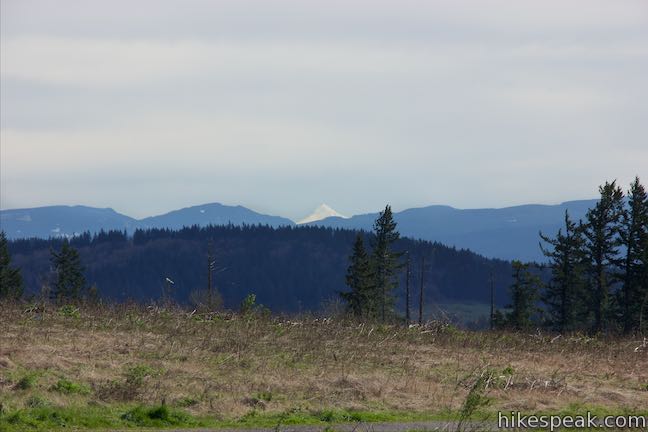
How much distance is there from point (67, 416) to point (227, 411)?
300 centimetres

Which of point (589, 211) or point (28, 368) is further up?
point (589, 211)

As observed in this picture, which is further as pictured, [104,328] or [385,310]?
[385,310]

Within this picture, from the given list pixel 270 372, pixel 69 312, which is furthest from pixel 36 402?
pixel 69 312

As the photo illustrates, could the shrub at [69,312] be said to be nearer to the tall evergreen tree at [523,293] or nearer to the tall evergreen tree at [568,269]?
the tall evergreen tree at [568,269]

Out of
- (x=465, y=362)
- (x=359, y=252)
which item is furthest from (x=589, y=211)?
(x=465, y=362)

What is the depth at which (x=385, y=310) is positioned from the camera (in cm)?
7800

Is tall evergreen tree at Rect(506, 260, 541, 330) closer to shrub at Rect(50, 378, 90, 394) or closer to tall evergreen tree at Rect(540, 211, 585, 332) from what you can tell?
tall evergreen tree at Rect(540, 211, 585, 332)

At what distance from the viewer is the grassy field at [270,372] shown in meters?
16.4

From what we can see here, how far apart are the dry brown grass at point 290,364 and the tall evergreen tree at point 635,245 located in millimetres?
30485

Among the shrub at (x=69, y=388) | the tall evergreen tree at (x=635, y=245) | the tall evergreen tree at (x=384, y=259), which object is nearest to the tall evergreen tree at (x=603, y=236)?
the tall evergreen tree at (x=635, y=245)

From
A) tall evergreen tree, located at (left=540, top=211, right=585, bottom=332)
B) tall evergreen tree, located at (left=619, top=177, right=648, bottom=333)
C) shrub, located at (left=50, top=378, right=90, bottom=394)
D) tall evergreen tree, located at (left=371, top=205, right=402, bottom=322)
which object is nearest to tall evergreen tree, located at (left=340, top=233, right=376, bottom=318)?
tall evergreen tree, located at (left=371, top=205, right=402, bottom=322)

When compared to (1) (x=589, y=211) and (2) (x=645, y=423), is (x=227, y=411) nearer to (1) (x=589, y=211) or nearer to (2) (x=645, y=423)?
(2) (x=645, y=423)

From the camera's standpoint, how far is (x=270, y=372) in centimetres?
2028

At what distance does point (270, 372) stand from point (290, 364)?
1274 mm
